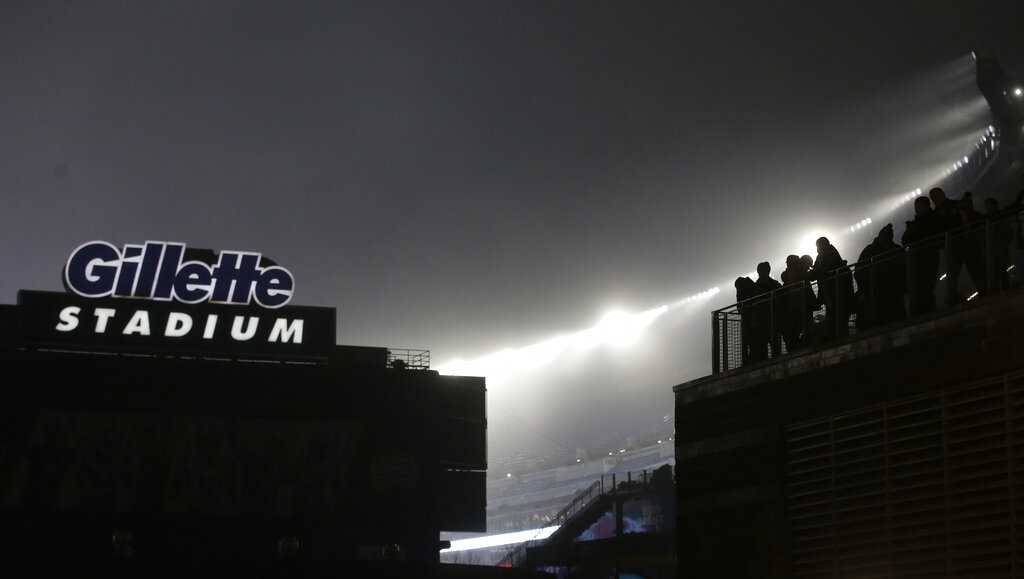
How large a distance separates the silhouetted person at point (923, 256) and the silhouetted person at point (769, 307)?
4.06 metres

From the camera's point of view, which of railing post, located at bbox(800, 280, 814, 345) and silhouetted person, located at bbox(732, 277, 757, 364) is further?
silhouetted person, located at bbox(732, 277, 757, 364)

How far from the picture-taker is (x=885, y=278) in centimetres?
2491

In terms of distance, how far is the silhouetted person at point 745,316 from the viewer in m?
28.8

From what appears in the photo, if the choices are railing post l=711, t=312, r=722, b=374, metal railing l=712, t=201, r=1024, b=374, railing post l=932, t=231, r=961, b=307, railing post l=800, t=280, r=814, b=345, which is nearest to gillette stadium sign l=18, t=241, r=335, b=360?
railing post l=711, t=312, r=722, b=374

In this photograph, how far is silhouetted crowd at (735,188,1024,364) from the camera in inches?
891

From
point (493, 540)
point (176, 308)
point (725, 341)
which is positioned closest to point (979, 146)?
point (176, 308)

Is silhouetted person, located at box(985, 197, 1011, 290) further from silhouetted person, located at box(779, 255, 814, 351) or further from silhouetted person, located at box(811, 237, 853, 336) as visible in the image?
silhouetted person, located at box(779, 255, 814, 351)

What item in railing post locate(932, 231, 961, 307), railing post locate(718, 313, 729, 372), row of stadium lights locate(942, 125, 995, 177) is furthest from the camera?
row of stadium lights locate(942, 125, 995, 177)

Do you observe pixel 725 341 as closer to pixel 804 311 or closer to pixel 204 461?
pixel 804 311

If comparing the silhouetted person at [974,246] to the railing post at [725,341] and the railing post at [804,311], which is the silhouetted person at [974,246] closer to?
the railing post at [804,311]

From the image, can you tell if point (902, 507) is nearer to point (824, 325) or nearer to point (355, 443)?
point (824, 325)

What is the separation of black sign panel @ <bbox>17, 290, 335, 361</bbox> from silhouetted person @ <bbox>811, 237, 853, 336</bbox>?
40.6 m

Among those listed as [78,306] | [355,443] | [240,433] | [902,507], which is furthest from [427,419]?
[902,507]

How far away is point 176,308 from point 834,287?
42650 mm
